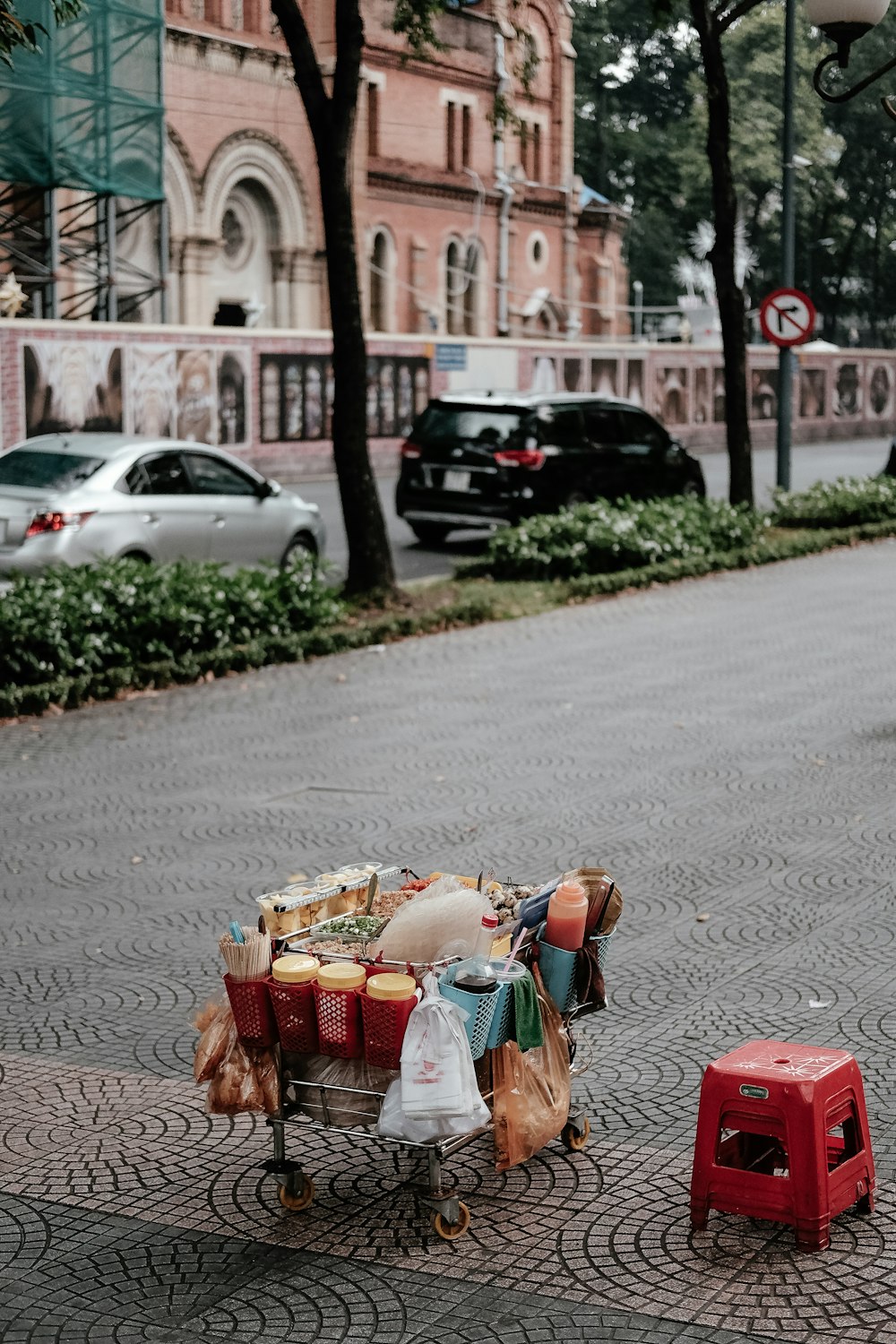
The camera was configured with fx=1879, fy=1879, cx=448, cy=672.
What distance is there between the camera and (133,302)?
38438mm

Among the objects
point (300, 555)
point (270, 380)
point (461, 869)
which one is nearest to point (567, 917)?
point (461, 869)

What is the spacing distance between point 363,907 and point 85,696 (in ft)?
25.4

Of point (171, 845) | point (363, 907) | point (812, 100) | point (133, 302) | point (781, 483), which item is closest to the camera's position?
point (363, 907)

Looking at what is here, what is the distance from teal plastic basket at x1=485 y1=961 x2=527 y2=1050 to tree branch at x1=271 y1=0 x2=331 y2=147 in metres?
12.6

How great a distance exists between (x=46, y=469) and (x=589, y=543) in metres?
5.93

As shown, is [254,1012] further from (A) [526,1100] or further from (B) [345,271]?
(B) [345,271]

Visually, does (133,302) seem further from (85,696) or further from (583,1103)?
(583,1103)

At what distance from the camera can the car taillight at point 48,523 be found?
14.7 m

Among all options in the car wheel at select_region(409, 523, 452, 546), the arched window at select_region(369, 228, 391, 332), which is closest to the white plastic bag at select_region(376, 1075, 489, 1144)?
the car wheel at select_region(409, 523, 452, 546)

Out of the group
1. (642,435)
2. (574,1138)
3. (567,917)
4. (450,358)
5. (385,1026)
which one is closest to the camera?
(385,1026)

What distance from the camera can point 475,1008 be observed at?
4.49m

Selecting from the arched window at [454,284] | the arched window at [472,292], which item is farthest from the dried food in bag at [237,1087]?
the arched window at [472,292]

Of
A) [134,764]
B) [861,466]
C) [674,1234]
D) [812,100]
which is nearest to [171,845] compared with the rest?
[134,764]

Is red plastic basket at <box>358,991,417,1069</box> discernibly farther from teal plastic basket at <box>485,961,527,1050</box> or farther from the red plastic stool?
the red plastic stool
